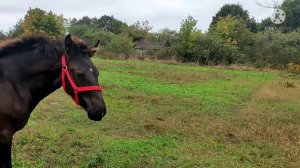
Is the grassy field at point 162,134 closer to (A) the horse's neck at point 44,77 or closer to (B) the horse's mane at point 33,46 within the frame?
(A) the horse's neck at point 44,77

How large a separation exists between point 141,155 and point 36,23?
4454 centimetres

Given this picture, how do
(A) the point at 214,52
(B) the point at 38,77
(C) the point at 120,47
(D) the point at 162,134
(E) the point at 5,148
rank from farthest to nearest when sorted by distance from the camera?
1. (C) the point at 120,47
2. (A) the point at 214,52
3. (D) the point at 162,134
4. (B) the point at 38,77
5. (E) the point at 5,148

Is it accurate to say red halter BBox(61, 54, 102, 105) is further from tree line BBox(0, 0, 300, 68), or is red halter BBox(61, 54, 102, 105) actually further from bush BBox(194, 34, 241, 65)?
bush BBox(194, 34, 241, 65)

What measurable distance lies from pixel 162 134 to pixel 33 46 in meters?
5.02

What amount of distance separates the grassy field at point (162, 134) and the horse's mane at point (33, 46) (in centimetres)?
236

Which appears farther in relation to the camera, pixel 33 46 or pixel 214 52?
pixel 214 52

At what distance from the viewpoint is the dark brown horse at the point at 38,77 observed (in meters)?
4.34

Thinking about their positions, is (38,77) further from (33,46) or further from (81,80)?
(81,80)

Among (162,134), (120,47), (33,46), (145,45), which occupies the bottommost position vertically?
(162,134)

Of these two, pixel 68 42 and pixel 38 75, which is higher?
pixel 68 42

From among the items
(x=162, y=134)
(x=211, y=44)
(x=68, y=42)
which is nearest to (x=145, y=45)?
(x=211, y=44)

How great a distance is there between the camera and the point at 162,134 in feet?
30.0

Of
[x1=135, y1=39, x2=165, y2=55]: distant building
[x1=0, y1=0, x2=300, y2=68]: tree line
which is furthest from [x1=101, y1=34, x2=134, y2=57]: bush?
[x1=135, y1=39, x2=165, y2=55]: distant building

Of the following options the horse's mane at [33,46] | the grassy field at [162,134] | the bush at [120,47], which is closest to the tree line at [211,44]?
the bush at [120,47]
